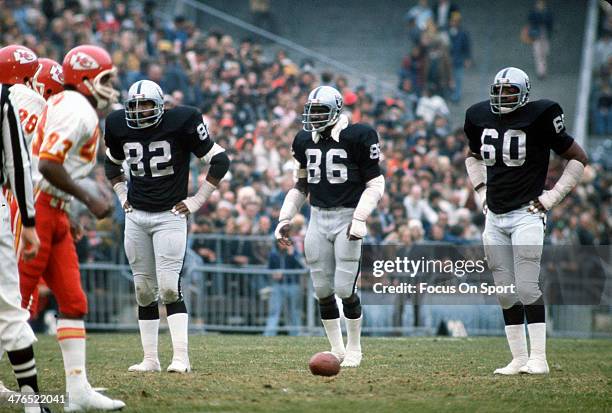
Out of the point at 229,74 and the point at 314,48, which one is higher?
the point at 314,48

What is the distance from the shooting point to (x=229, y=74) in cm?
2086

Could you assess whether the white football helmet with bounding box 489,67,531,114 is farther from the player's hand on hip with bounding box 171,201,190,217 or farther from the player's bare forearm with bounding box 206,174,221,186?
the player's hand on hip with bounding box 171,201,190,217

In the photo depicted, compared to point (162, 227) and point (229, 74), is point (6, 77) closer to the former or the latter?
point (162, 227)

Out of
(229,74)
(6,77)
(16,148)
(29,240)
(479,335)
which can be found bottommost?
(479,335)

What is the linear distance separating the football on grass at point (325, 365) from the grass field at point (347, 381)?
0.27 ft

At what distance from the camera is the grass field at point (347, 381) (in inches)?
279

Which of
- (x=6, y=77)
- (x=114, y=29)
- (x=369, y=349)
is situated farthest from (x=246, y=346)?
(x=114, y=29)

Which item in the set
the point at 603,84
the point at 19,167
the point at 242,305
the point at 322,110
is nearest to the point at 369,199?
the point at 322,110

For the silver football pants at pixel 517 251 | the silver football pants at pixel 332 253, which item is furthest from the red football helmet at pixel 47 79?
the silver football pants at pixel 517 251

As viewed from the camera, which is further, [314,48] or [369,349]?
[314,48]

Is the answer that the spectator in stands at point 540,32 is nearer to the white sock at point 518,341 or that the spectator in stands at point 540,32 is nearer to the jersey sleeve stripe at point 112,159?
the white sock at point 518,341

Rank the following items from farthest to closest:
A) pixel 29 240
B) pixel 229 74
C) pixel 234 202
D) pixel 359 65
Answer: pixel 359 65 → pixel 229 74 → pixel 234 202 → pixel 29 240

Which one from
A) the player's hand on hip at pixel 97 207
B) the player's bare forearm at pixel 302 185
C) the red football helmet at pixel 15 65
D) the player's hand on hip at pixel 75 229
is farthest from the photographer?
the player's bare forearm at pixel 302 185

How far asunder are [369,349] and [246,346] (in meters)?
1.34
